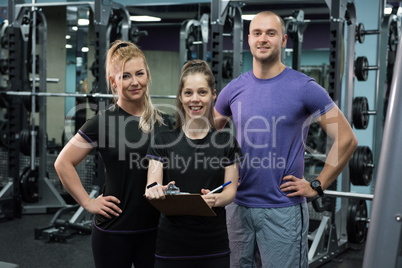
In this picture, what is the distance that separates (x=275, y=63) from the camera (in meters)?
1.93

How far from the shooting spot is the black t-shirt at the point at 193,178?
166 centimetres

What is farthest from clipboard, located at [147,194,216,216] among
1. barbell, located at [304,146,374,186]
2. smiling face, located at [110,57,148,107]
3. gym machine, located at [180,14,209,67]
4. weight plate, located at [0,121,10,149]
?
weight plate, located at [0,121,10,149]

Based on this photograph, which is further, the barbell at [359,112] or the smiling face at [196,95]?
the barbell at [359,112]

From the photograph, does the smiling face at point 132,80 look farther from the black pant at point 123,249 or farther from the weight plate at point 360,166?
the weight plate at point 360,166

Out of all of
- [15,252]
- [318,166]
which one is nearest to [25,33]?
[15,252]

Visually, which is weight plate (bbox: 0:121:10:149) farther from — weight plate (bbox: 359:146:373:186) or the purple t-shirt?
the purple t-shirt

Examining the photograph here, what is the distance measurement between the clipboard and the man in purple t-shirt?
0.34 metres

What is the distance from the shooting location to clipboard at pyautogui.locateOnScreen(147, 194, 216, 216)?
1527 millimetres

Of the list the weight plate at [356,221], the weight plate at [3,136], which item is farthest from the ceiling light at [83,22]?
the weight plate at [356,221]

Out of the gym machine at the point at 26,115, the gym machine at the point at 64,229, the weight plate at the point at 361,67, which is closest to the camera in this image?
the weight plate at the point at 361,67

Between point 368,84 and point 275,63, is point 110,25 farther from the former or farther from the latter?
point 275,63

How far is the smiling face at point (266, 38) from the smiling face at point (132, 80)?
44 centimetres

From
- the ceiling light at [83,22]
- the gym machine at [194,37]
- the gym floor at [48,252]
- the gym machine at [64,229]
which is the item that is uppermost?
the ceiling light at [83,22]

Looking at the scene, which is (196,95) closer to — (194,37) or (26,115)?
(194,37)
